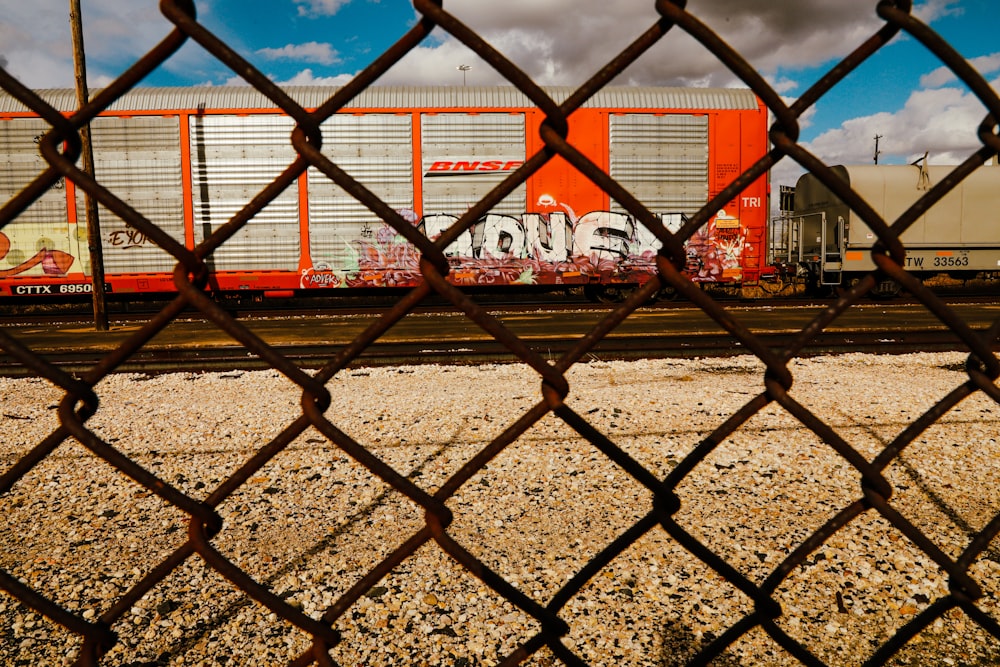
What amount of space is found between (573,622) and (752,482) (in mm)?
1558

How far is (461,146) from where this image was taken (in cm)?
1156

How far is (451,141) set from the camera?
1155cm

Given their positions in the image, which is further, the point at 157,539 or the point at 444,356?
the point at 444,356

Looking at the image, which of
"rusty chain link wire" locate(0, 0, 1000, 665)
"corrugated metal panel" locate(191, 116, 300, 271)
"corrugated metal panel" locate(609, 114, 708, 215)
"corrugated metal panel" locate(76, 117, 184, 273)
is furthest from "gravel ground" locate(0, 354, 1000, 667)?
"corrugated metal panel" locate(609, 114, 708, 215)

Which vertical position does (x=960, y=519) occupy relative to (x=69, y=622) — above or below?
below

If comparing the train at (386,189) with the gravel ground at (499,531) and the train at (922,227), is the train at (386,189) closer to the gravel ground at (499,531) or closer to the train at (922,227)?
the train at (922,227)

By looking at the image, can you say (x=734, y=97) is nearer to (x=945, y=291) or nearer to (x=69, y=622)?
(x=945, y=291)

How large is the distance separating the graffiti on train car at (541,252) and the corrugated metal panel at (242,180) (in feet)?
3.16

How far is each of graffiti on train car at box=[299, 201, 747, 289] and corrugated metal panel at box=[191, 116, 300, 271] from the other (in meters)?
0.96

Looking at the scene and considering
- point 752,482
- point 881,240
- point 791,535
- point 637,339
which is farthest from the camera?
point 637,339

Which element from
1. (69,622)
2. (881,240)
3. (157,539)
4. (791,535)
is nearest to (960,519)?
(791,535)

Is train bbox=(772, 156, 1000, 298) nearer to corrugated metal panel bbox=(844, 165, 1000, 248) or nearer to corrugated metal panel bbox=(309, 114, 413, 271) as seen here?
Answer: corrugated metal panel bbox=(844, 165, 1000, 248)

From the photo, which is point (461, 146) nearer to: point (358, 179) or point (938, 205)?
point (358, 179)

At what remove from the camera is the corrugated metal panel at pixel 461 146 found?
1152cm
